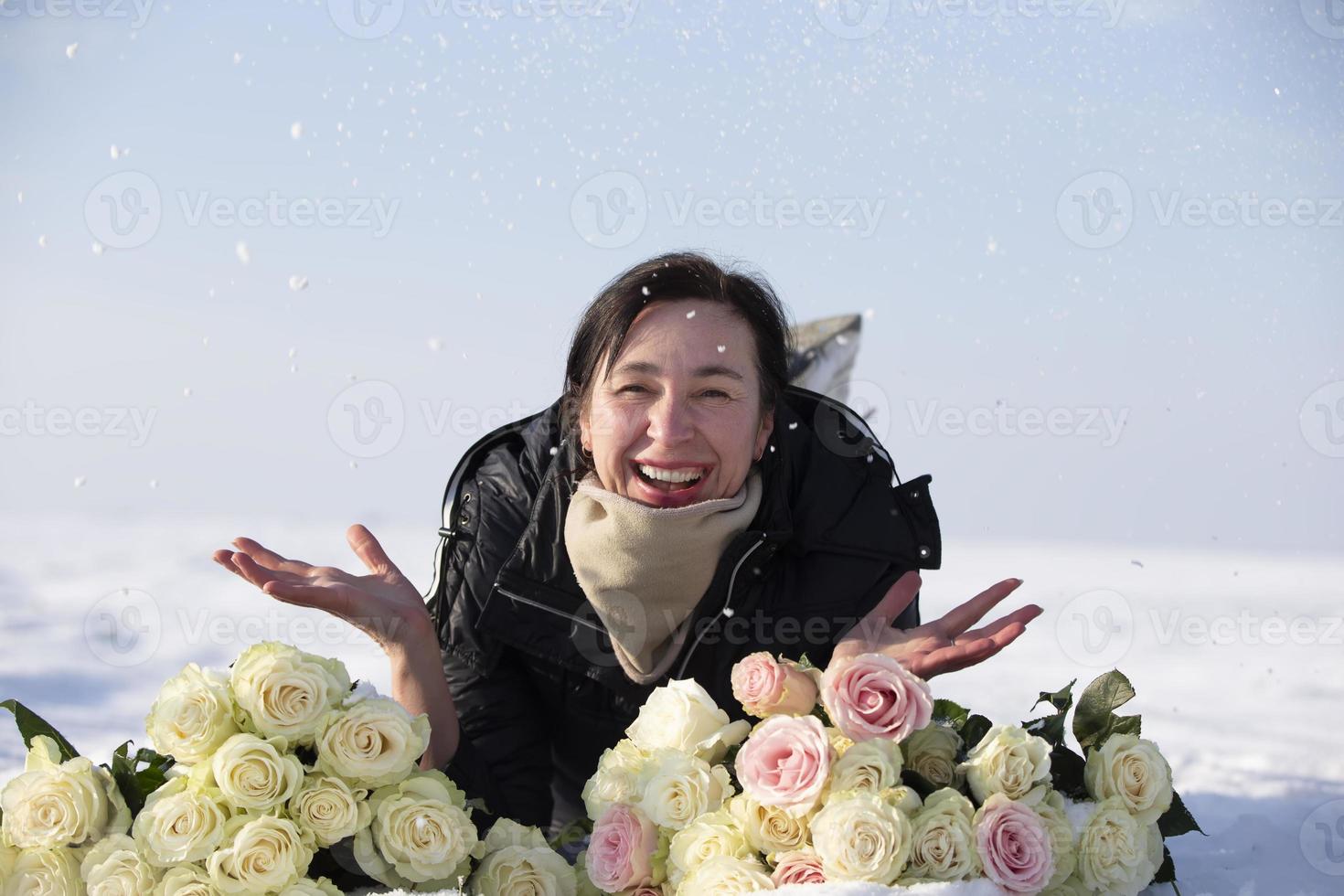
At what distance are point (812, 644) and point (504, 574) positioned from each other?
2.44 feet

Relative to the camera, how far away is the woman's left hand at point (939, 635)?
1999mm

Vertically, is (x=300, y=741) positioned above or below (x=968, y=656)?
below

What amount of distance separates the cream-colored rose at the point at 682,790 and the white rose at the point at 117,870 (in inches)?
31.0

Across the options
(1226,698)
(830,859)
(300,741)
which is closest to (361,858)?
(300,741)

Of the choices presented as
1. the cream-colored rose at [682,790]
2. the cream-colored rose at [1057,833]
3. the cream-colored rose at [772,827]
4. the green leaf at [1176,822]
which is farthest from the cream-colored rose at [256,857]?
the green leaf at [1176,822]

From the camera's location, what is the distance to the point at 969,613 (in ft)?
6.81

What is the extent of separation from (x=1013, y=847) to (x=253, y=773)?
119 centimetres

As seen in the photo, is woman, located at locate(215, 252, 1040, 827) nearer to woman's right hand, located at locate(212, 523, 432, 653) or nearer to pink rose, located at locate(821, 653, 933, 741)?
woman's right hand, located at locate(212, 523, 432, 653)

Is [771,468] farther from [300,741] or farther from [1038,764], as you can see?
[300,741]

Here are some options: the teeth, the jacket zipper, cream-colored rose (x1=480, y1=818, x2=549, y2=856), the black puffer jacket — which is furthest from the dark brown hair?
cream-colored rose (x1=480, y1=818, x2=549, y2=856)

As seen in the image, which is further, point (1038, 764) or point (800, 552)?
point (800, 552)

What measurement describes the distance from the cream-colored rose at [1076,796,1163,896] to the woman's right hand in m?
1.27

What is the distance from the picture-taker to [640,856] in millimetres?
1942

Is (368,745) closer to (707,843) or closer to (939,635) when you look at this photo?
(707,843)
